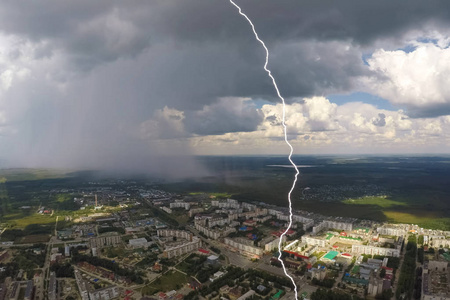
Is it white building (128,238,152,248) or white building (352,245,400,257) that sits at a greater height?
white building (128,238,152,248)

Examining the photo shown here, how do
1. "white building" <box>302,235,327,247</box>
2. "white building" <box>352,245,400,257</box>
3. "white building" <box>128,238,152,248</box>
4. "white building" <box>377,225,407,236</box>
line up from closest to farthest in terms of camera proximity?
"white building" <box>352,245,400,257</box> < "white building" <box>302,235,327,247</box> < "white building" <box>128,238,152,248</box> < "white building" <box>377,225,407,236</box>

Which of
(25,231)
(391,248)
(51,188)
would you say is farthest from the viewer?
(51,188)

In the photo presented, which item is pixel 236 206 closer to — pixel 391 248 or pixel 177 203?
pixel 177 203

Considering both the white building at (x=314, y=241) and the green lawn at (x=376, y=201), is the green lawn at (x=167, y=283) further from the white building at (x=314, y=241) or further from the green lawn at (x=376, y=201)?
the green lawn at (x=376, y=201)

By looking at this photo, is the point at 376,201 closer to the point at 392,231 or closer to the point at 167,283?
the point at 392,231

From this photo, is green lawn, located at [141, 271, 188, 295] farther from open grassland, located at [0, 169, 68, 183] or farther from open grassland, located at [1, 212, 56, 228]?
open grassland, located at [0, 169, 68, 183]

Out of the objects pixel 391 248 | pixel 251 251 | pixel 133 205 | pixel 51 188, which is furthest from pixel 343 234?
pixel 51 188

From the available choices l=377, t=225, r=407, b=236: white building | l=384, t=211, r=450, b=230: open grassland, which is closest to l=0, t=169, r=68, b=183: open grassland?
l=377, t=225, r=407, b=236: white building

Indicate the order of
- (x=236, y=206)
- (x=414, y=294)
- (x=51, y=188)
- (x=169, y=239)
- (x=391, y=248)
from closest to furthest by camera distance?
1. (x=414, y=294)
2. (x=391, y=248)
3. (x=169, y=239)
4. (x=236, y=206)
5. (x=51, y=188)
